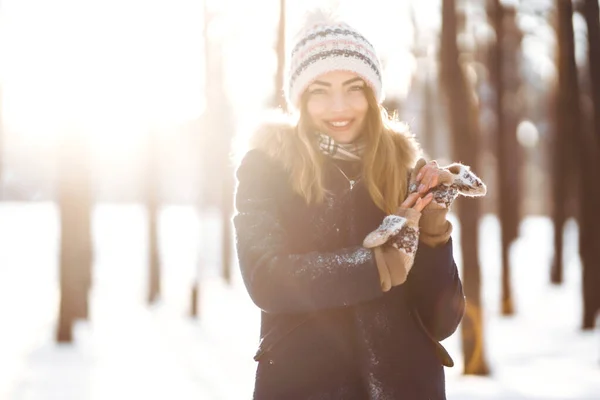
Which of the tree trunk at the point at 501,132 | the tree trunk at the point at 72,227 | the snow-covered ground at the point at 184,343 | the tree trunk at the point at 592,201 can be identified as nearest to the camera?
the snow-covered ground at the point at 184,343

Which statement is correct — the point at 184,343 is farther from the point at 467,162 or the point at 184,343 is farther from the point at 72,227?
the point at 467,162

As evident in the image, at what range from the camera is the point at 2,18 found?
12398 millimetres

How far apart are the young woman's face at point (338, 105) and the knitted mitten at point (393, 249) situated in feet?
1.27

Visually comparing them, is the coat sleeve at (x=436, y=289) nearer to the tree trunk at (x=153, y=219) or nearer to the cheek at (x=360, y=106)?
the cheek at (x=360, y=106)

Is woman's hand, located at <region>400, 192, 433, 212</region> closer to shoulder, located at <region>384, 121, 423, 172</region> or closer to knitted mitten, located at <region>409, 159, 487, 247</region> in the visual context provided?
knitted mitten, located at <region>409, 159, 487, 247</region>

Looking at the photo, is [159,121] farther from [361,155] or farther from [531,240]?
[531,240]

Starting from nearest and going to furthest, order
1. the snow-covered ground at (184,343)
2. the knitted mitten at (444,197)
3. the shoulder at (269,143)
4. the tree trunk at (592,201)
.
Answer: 1. the knitted mitten at (444,197)
2. the shoulder at (269,143)
3. the snow-covered ground at (184,343)
4. the tree trunk at (592,201)

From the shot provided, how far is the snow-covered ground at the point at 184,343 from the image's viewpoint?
7.12m

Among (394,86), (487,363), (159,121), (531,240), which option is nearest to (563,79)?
(487,363)

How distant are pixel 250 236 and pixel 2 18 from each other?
12360mm

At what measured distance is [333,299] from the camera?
179cm

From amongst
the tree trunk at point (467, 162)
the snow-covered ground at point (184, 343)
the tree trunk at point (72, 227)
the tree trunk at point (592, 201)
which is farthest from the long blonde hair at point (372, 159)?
the tree trunk at point (72, 227)

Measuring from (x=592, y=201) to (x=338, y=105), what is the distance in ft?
30.9

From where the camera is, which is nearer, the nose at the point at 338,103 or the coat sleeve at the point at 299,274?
the coat sleeve at the point at 299,274
